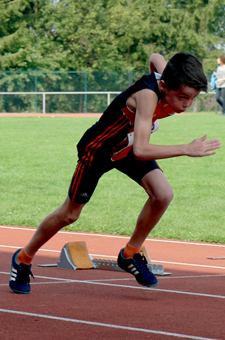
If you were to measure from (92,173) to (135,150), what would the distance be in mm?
605

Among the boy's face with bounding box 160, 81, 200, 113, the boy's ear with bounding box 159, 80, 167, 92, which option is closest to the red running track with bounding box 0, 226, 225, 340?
the boy's face with bounding box 160, 81, 200, 113

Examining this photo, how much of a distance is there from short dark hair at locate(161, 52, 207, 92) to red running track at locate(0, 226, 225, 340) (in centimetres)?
153

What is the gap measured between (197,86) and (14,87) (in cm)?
3328

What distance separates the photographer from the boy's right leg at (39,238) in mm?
4629

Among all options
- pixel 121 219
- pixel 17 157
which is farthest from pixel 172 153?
pixel 17 157

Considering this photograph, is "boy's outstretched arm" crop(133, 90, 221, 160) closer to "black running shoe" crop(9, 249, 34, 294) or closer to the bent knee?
the bent knee

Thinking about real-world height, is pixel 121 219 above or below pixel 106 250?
below

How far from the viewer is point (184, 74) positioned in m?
4.05

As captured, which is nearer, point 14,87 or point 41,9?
point 14,87

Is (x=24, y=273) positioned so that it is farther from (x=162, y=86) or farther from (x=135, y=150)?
(x=162, y=86)

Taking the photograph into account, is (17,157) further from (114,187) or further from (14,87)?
(14,87)

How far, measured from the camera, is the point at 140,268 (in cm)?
470

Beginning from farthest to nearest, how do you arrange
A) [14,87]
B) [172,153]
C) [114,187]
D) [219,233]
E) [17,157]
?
[14,87] → [17,157] → [114,187] → [219,233] → [172,153]

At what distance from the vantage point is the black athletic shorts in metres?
4.59
